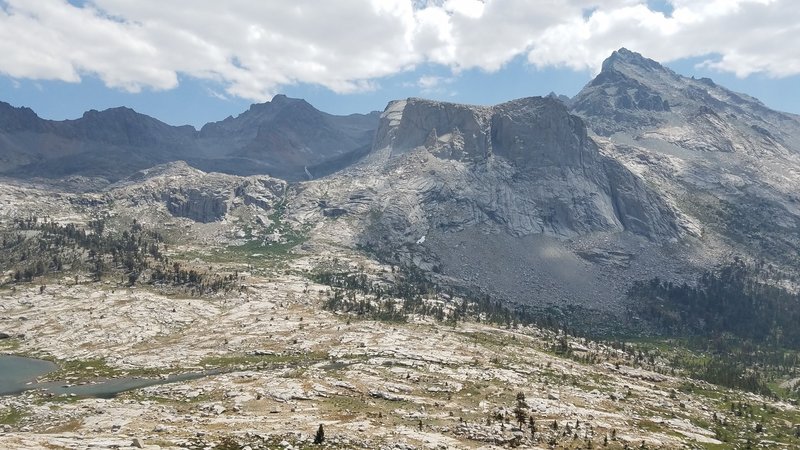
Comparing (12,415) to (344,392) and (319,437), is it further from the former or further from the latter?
(319,437)

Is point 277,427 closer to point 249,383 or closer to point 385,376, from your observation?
point 249,383

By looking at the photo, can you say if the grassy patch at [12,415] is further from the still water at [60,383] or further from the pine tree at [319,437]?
the pine tree at [319,437]

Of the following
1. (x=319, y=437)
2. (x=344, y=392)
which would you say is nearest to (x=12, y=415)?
(x=344, y=392)

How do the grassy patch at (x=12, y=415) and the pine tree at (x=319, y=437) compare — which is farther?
the grassy patch at (x=12, y=415)

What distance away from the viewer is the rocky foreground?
7938 cm

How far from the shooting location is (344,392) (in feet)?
351

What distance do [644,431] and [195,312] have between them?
6018 inches

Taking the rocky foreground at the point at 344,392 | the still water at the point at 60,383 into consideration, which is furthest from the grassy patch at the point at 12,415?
the still water at the point at 60,383

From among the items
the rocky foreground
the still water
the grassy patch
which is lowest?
the still water

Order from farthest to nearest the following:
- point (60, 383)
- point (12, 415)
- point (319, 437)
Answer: point (60, 383) < point (12, 415) < point (319, 437)

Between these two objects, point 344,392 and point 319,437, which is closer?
point 319,437

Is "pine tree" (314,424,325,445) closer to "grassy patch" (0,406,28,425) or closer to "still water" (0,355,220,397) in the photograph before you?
"grassy patch" (0,406,28,425)

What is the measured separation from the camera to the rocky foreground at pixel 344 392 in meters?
79.4

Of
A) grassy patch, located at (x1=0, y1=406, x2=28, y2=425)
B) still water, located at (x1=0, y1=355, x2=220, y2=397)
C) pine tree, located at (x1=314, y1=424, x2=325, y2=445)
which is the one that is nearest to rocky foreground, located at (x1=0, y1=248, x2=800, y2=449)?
grassy patch, located at (x1=0, y1=406, x2=28, y2=425)
